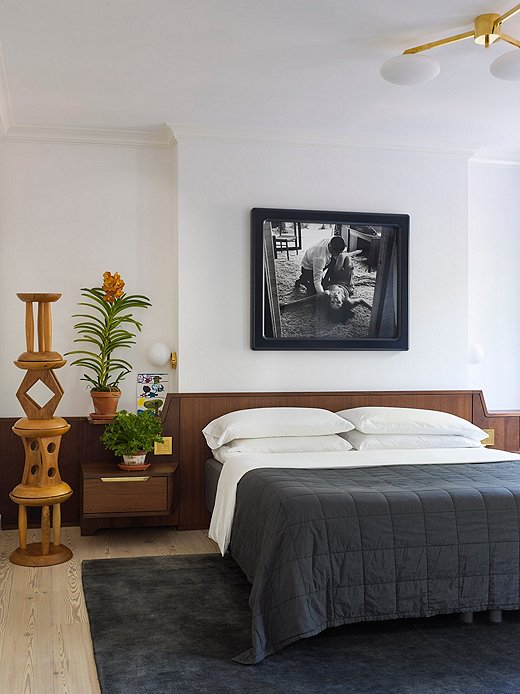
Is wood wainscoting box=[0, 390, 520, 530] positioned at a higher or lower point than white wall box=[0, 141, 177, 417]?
lower

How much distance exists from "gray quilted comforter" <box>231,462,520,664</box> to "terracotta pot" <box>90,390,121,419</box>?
1.76m

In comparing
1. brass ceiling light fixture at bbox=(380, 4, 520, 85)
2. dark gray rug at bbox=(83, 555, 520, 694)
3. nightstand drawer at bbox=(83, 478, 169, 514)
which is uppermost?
brass ceiling light fixture at bbox=(380, 4, 520, 85)

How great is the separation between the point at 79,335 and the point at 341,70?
2.32 metres

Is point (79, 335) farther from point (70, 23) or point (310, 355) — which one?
point (70, 23)

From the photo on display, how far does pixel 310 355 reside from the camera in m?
5.10

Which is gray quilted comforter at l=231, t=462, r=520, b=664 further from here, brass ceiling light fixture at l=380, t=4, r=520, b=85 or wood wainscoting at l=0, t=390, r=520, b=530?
brass ceiling light fixture at l=380, t=4, r=520, b=85

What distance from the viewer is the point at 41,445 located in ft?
13.8

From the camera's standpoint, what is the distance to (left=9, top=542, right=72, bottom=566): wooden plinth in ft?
13.3

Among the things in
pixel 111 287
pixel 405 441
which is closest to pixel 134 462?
pixel 111 287

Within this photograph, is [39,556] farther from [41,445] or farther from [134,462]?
[134,462]

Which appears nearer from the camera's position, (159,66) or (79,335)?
(159,66)

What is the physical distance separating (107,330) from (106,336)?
0.13ft

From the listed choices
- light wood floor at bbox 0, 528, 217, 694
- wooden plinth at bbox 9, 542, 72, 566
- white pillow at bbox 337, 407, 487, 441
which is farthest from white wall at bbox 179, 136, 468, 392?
wooden plinth at bbox 9, 542, 72, 566

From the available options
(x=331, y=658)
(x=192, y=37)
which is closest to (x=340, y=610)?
(x=331, y=658)
